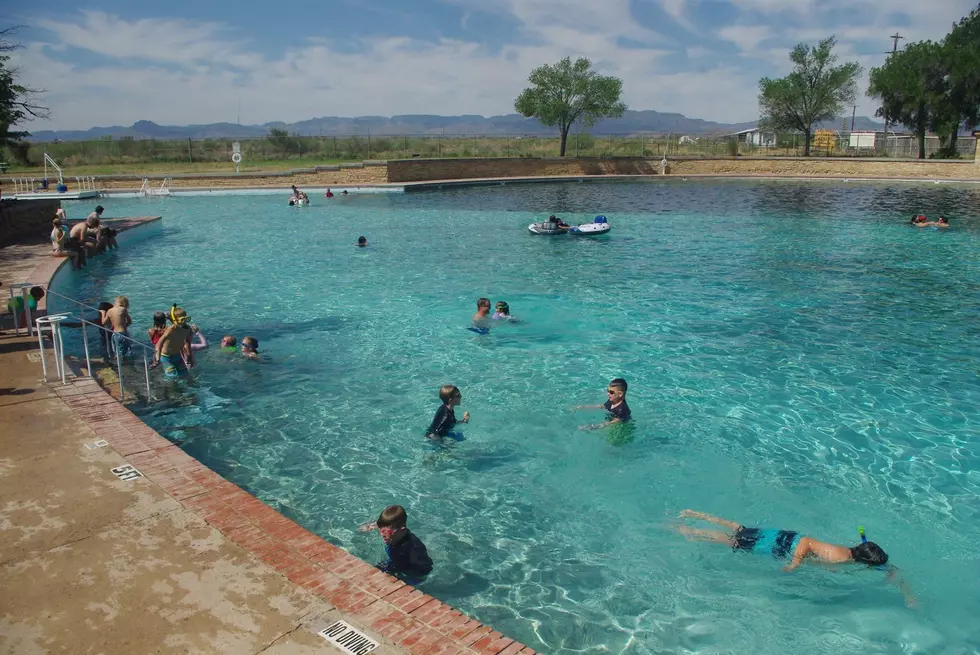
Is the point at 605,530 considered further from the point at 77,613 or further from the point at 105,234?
the point at 105,234

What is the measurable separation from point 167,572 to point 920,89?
65.6 meters

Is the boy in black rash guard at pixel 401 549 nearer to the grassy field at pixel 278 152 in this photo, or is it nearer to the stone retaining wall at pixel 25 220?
the stone retaining wall at pixel 25 220

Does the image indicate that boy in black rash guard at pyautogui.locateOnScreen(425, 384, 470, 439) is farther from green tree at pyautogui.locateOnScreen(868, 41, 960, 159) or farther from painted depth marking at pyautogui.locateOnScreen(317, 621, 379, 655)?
green tree at pyautogui.locateOnScreen(868, 41, 960, 159)

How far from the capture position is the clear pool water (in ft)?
20.2

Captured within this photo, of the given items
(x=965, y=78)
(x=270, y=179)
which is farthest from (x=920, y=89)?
(x=270, y=179)

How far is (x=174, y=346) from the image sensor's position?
1073 cm

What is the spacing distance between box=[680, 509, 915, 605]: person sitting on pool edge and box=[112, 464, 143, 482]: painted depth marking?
5537 millimetres

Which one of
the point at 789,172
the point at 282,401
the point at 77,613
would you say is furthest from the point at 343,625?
the point at 789,172

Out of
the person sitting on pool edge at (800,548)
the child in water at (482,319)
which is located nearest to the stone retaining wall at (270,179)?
the child in water at (482,319)

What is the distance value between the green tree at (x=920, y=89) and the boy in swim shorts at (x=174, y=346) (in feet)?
201

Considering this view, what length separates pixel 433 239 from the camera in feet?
81.4

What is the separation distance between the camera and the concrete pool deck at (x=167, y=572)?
13.8 ft

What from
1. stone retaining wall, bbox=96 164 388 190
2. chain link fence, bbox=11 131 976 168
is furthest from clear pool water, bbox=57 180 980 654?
chain link fence, bbox=11 131 976 168

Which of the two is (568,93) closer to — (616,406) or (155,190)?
(155,190)
